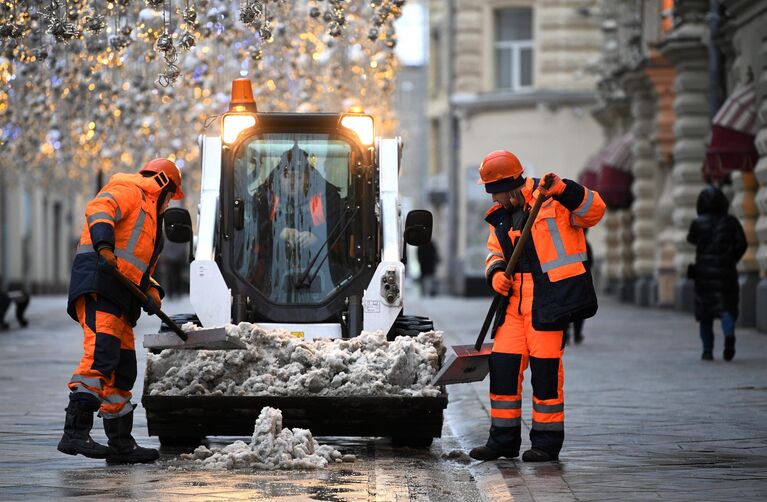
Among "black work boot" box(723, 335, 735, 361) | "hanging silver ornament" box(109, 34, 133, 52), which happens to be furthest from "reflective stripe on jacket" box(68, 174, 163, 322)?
"black work boot" box(723, 335, 735, 361)

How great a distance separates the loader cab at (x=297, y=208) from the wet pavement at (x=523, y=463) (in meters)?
1.13

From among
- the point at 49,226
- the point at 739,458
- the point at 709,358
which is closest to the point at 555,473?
the point at 739,458

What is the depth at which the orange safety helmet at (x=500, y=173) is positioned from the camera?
10289 millimetres

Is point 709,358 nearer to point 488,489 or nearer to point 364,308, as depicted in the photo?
point 364,308

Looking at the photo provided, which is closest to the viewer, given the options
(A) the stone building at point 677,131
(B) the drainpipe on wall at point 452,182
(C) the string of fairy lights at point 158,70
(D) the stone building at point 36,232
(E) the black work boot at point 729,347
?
(C) the string of fairy lights at point 158,70

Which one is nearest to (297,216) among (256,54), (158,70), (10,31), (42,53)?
(10,31)

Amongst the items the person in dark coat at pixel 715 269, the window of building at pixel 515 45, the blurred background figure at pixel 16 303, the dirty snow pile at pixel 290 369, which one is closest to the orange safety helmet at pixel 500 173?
the dirty snow pile at pixel 290 369

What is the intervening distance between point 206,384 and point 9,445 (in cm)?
142

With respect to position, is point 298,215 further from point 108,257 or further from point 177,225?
point 108,257

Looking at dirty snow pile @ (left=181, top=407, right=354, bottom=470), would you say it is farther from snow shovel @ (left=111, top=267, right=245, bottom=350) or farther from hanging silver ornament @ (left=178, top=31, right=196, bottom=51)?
hanging silver ornament @ (left=178, top=31, right=196, bottom=51)

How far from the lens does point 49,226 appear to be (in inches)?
2259

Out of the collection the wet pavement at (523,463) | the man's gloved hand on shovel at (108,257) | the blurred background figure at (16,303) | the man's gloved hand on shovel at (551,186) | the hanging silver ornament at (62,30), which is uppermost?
the hanging silver ornament at (62,30)

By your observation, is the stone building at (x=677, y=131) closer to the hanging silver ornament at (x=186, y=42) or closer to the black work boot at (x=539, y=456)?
the hanging silver ornament at (x=186, y=42)

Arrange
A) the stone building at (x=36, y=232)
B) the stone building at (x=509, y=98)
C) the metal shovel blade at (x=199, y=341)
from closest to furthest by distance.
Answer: the metal shovel blade at (x=199, y=341) → the stone building at (x=36, y=232) → the stone building at (x=509, y=98)
